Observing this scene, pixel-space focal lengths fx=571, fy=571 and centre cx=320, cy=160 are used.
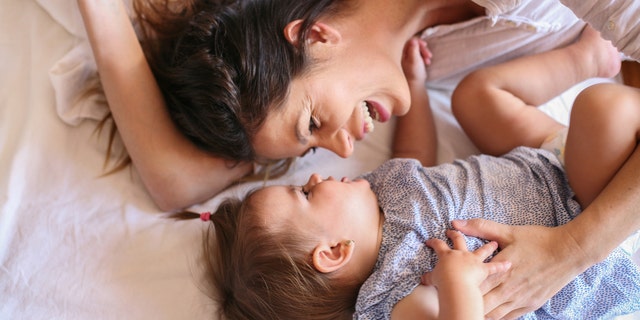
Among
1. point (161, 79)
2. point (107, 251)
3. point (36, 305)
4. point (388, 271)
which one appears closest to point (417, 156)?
point (388, 271)

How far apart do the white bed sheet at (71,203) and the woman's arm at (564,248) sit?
0.17m

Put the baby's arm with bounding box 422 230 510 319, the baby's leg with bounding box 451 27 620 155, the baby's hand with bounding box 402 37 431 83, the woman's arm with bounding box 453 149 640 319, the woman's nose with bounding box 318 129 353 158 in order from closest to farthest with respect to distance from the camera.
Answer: the baby's arm with bounding box 422 230 510 319 → the woman's arm with bounding box 453 149 640 319 → the woman's nose with bounding box 318 129 353 158 → the baby's leg with bounding box 451 27 620 155 → the baby's hand with bounding box 402 37 431 83

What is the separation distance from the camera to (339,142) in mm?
1185

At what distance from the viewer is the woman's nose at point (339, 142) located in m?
1.18

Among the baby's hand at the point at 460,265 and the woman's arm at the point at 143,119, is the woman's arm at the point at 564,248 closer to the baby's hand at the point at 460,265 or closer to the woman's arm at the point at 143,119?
the baby's hand at the point at 460,265

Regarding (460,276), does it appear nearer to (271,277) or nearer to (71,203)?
(271,277)

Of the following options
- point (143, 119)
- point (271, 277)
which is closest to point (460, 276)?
point (271, 277)

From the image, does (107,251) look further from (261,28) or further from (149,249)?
(261,28)

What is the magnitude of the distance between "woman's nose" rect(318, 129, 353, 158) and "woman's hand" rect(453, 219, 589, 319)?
317 mm

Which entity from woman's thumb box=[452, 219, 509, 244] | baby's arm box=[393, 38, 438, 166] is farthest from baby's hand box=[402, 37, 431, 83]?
woman's thumb box=[452, 219, 509, 244]

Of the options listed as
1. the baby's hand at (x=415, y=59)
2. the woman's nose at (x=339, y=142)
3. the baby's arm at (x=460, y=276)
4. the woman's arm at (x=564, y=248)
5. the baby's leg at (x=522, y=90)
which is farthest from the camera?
the baby's hand at (x=415, y=59)

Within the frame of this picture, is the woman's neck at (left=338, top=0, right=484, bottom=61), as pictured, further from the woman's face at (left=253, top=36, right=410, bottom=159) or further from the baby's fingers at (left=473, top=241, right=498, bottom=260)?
the baby's fingers at (left=473, top=241, right=498, bottom=260)

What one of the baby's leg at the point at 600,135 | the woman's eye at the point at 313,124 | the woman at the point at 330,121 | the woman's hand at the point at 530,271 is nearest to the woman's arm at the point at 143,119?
the woman at the point at 330,121

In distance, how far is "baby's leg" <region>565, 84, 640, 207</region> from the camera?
3.53 ft
